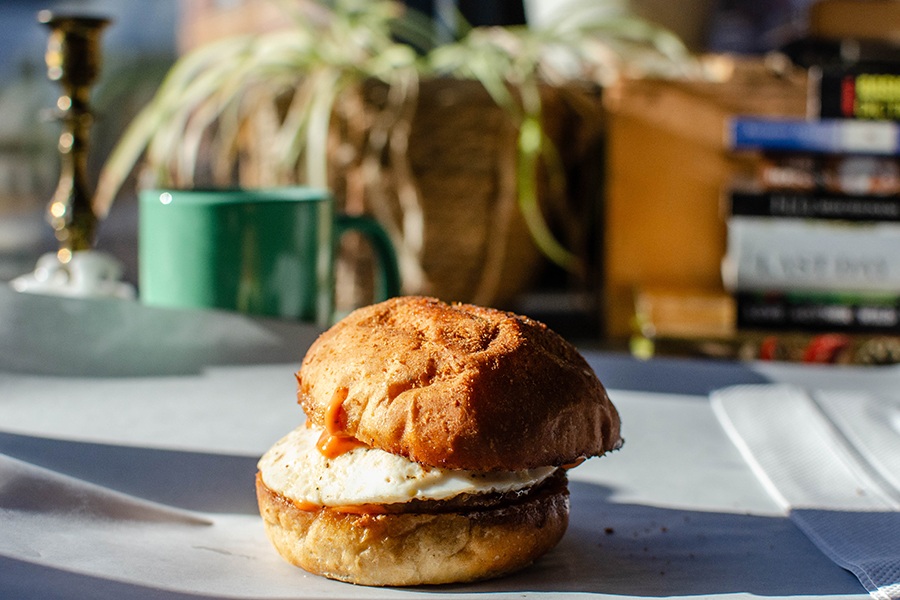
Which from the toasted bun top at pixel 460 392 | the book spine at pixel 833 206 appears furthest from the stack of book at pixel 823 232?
the toasted bun top at pixel 460 392

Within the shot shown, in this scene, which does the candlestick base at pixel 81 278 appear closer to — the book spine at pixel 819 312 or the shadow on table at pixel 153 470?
the shadow on table at pixel 153 470

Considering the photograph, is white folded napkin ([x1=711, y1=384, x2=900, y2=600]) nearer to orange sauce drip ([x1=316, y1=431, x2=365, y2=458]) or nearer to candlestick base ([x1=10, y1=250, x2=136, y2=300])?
orange sauce drip ([x1=316, y1=431, x2=365, y2=458])

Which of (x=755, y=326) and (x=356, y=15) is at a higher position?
(x=356, y=15)

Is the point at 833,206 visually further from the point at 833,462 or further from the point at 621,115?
the point at 833,462

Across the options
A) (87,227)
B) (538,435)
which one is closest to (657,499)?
(538,435)

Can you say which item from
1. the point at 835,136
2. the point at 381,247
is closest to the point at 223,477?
the point at 381,247

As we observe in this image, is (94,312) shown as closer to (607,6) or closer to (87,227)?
(87,227)
